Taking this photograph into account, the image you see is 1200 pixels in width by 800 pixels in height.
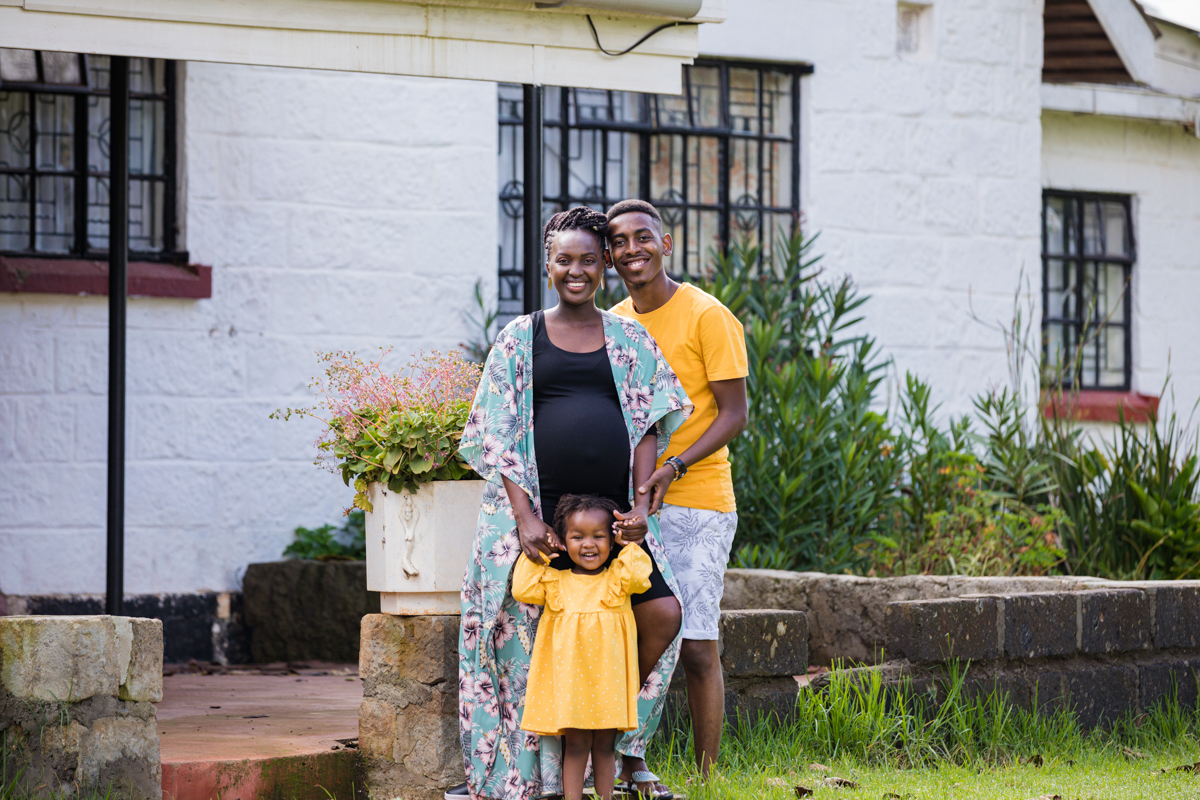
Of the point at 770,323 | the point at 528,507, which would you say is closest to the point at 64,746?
the point at 528,507

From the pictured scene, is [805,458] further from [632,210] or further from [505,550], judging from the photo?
[505,550]

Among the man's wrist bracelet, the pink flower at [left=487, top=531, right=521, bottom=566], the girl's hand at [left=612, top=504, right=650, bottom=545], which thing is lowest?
the pink flower at [left=487, top=531, right=521, bottom=566]

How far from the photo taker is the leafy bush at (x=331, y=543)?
759 cm

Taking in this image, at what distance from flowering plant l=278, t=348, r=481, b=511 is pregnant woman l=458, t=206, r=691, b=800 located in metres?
0.37

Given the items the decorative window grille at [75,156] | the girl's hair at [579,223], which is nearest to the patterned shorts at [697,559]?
the girl's hair at [579,223]

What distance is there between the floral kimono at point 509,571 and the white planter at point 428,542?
29 centimetres

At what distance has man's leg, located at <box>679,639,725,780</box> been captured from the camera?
4395mm

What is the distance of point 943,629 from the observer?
5410mm

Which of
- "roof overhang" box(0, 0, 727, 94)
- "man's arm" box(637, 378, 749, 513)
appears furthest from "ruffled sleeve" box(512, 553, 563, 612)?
"roof overhang" box(0, 0, 727, 94)

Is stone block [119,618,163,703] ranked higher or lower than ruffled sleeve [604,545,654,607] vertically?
lower

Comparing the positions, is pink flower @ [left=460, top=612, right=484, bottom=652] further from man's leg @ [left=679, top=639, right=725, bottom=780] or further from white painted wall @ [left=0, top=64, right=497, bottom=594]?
white painted wall @ [left=0, top=64, right=497, bottom=594]

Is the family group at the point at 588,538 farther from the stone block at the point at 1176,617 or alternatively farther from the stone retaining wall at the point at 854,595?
the stone block at the point at 1176,617

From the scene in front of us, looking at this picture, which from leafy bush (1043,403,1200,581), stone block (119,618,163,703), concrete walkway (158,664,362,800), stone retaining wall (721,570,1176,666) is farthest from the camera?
leafy bush (1043,403,1200,581)

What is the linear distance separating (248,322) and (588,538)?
4138mm
